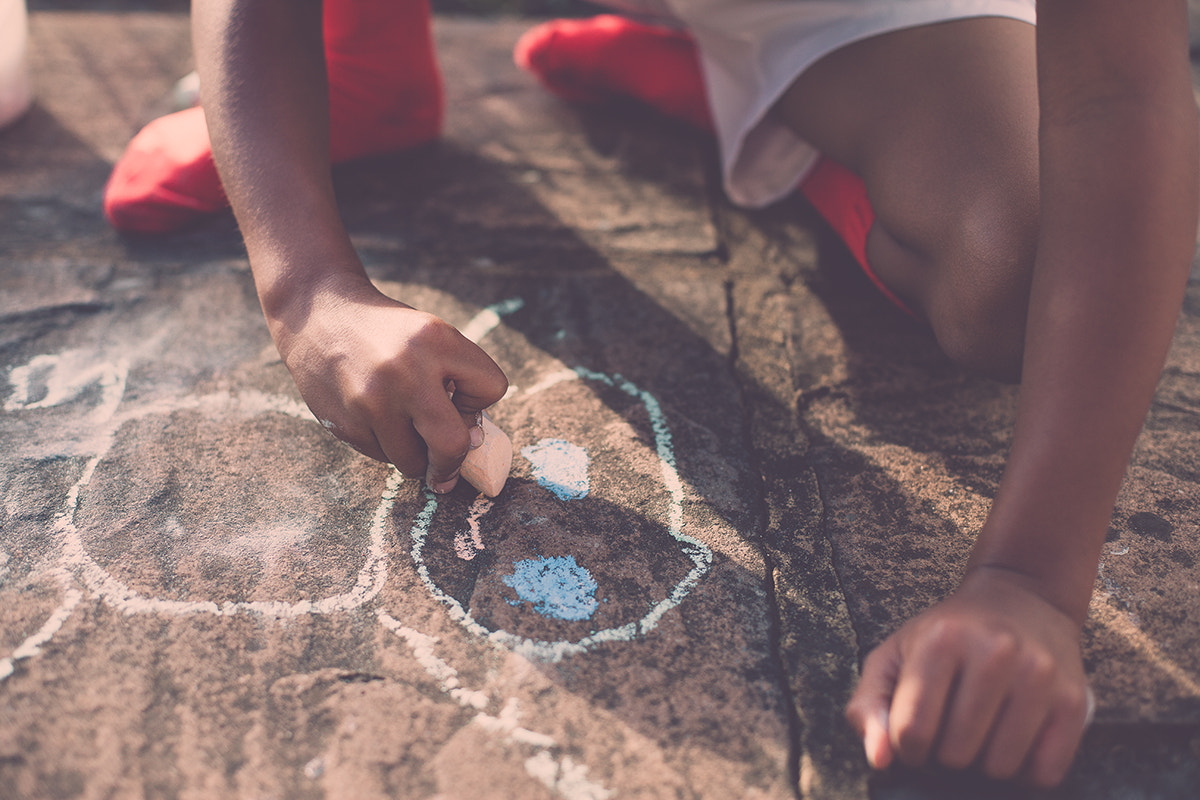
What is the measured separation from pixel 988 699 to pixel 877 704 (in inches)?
3.1

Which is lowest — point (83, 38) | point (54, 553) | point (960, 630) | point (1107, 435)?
point (54, 553)

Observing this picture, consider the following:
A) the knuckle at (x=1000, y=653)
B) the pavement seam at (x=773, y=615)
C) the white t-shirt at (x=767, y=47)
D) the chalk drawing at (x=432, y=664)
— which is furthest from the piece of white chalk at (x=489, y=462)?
the white t-shirt at (x=767, y=47)

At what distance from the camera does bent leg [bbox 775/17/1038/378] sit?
87 centimetres

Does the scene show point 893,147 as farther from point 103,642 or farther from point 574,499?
point 103,642

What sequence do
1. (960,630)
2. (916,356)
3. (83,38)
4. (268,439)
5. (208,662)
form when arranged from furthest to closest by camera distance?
(83,38)
(916,356)
(268,439)
(208,662)
(960,630)

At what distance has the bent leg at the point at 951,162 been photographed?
0.87 metres

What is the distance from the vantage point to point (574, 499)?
2.92 ft

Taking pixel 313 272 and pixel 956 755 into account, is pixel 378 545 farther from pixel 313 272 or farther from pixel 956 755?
pixel 956 755

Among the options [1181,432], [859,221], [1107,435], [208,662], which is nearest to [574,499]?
[208,662]

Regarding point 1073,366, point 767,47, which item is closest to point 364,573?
point 1073,366

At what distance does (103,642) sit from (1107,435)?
87cm

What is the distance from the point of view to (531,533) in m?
0.85

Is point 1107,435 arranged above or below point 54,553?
above

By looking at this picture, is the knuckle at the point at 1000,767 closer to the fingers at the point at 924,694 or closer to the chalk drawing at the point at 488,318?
the fingers at the point at 924,694
